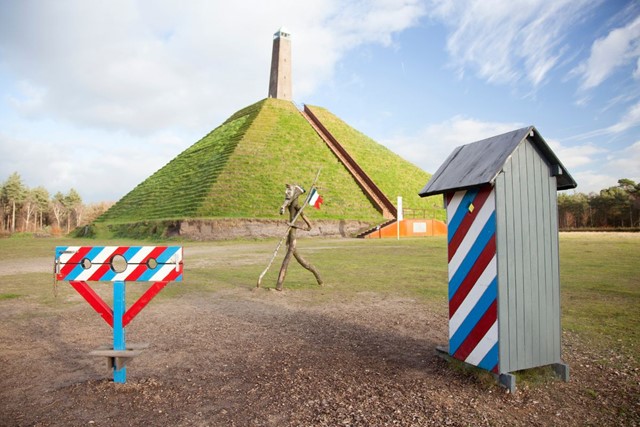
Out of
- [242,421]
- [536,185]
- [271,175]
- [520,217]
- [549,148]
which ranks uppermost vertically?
[271,175]

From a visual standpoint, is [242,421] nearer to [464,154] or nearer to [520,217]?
[520,217]

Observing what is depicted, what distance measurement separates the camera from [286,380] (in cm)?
424

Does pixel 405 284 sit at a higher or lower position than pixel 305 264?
lower

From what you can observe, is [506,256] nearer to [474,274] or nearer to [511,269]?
[511,269]

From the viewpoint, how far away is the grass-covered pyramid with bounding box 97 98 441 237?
1470 inches

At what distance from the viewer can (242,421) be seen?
Result: 3.38 metres

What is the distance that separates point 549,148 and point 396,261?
38.5 feet

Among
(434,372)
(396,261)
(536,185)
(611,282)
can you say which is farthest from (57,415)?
(396,261)

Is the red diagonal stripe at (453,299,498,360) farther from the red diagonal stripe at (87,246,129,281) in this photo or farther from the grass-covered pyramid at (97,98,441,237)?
the grass-covered pyramid at (97,98,441,237)

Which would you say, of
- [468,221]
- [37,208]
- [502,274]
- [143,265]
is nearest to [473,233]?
[468,221]

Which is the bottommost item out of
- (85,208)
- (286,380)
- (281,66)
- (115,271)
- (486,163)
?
(286,380)

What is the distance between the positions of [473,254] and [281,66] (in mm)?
65369

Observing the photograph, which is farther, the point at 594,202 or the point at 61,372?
the point at 594,202

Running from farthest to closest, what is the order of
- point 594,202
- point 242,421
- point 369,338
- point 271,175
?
point 594,202, point 271,175, point 369,338, point 242,421
